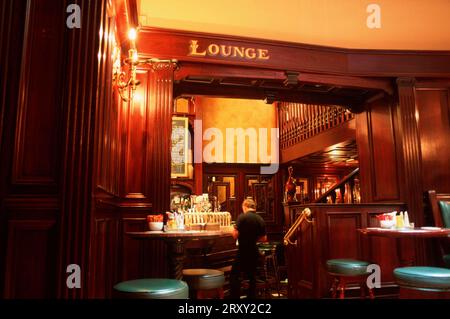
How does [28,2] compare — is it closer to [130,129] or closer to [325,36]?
[130,129]

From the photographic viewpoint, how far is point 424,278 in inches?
115

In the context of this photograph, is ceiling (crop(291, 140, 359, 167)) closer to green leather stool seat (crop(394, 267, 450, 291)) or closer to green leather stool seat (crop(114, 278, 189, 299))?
green leather stool seat (crop(394, 267, 450, 291))

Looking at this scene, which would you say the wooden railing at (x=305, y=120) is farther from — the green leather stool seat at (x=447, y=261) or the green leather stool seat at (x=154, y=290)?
the green leather stool seat at (x=154, y=290)

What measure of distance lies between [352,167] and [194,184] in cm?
489

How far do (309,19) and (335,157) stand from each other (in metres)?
4.86

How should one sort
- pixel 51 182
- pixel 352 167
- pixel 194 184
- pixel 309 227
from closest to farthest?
pixel 51 182, pixel 309 227, pixel 194 184, pixel 352 167

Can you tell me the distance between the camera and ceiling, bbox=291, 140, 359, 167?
780 cm

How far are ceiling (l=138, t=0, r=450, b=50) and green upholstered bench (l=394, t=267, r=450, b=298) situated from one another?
3.49 metres

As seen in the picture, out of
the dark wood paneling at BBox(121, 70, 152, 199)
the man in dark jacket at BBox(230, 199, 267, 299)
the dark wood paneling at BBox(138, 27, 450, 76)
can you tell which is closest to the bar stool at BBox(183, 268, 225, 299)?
the dark wood paneling at BBox(121, 70, 152, 199)

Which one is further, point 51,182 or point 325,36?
point 325,36

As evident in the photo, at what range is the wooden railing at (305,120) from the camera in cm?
750
